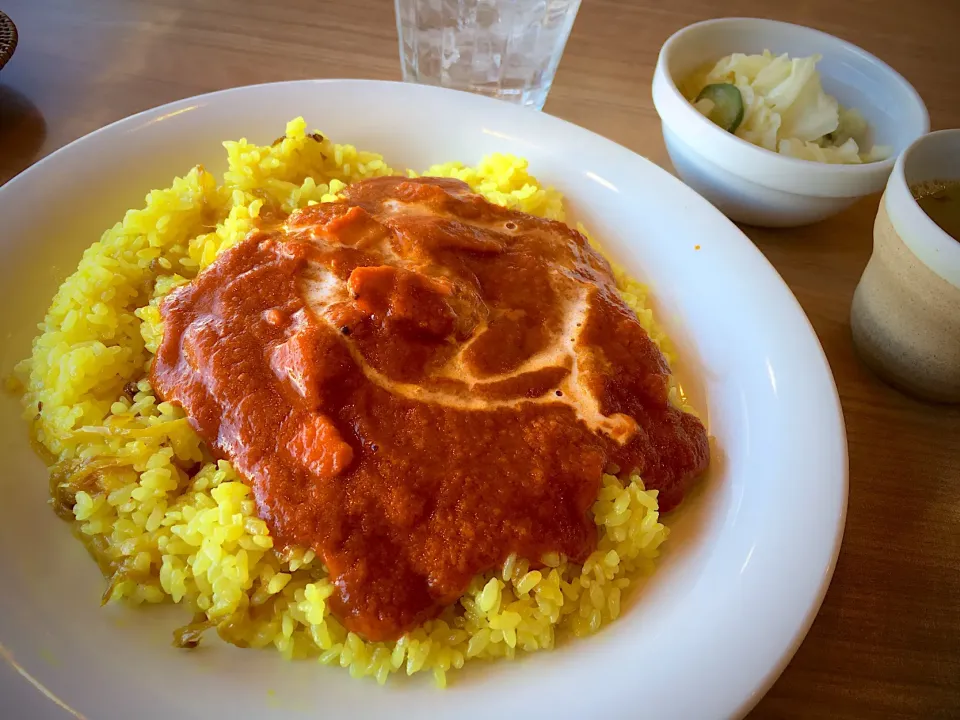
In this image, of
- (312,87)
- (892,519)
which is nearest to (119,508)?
(312,87)

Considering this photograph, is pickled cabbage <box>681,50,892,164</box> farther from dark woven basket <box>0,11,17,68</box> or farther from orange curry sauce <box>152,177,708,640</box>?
dark woven basket <box>0,11,17,68</box>

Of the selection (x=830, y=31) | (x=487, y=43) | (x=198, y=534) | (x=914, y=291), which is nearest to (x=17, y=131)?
(x=487, y=43)

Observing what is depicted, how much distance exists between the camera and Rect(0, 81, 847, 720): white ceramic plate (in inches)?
58.9

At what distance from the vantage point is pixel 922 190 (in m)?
A: 2.30

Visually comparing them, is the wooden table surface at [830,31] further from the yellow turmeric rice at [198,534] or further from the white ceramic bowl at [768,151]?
the yellow turmeric rice at [198,534]

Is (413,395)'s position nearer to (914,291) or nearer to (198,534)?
(198,534)

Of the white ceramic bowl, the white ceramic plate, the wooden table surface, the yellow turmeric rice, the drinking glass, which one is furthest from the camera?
the drinking glass

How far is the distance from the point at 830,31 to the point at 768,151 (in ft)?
8.11

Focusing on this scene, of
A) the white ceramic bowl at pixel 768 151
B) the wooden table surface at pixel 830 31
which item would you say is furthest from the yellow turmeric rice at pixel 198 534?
the white ceramic bowl at pixel 768 151

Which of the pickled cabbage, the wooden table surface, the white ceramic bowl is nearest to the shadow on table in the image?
the wooden table surface

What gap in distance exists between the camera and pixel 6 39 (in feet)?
9.40

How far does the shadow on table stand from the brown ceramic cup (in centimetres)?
334

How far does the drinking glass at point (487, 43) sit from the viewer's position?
307cm

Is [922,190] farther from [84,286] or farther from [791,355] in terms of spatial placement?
[84,286]
